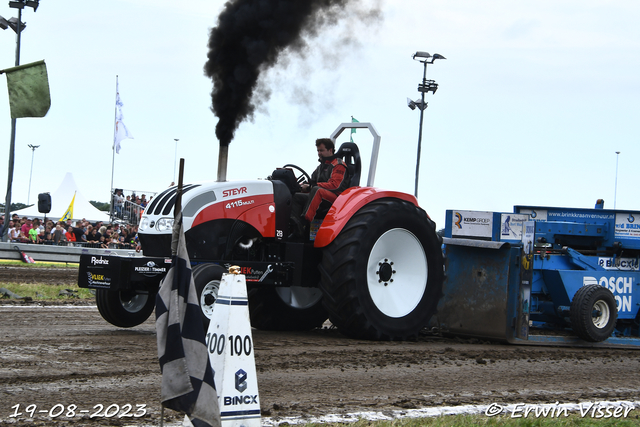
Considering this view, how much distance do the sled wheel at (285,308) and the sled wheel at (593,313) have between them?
2888 mm

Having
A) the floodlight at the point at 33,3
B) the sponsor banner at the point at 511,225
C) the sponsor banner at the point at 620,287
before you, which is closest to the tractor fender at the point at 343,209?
the sponsor banner at the point at 511,225

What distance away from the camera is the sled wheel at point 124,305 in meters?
7.62

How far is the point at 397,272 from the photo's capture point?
8266mm

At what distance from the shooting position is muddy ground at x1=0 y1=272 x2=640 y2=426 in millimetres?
4535

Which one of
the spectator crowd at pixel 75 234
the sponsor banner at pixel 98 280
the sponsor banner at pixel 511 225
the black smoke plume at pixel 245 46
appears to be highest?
the black smoke plume at pixel 245 46

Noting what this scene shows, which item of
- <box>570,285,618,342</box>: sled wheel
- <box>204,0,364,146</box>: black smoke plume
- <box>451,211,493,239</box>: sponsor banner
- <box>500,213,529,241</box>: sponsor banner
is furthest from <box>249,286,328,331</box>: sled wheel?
<box>570,285,618,342</box>: sled wheel

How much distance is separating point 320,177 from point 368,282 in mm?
1292

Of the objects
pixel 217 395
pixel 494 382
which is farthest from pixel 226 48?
pixel 217 395

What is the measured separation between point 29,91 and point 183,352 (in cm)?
353

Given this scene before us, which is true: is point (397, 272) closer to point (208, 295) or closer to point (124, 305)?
point (208, 295)

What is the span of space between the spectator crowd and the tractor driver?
37.0 ft

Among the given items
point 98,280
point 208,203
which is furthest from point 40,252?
point 208,203

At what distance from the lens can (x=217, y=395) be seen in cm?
377

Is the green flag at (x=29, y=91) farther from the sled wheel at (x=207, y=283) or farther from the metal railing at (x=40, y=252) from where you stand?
the metal railing at (x=40, y=252)
